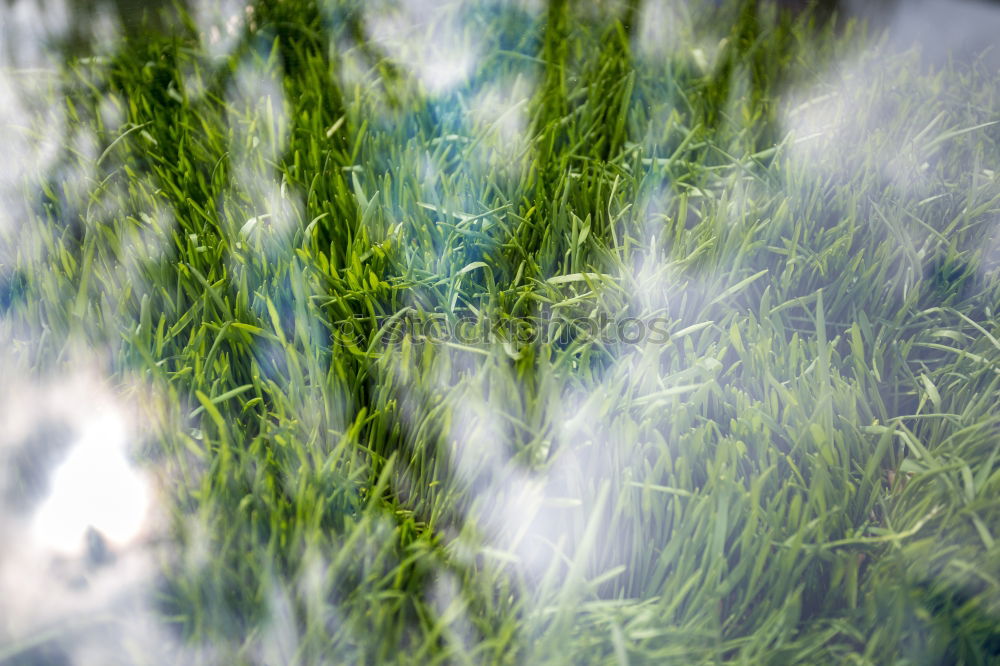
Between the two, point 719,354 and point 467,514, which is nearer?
point 467,514

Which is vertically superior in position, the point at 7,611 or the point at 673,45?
the point at 673,45

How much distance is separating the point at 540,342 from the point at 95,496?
0.60 meters

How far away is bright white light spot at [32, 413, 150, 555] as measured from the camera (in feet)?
2.96

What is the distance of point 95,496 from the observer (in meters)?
0.94

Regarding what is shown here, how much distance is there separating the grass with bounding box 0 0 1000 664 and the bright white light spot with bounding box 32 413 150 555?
4cm

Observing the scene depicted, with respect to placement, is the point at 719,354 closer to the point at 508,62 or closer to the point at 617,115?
the point at 617,115

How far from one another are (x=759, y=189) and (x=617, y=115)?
0.36m

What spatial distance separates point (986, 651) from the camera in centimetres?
80

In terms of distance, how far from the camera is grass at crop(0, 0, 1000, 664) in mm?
831

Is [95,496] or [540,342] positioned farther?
[540,342]

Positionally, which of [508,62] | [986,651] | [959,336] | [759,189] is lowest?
[986,651]

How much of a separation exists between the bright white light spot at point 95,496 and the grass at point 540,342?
0.04 meters

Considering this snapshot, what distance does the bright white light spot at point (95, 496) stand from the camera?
902 millimetres

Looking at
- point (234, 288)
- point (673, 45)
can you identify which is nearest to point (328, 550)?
point (234, 288)
